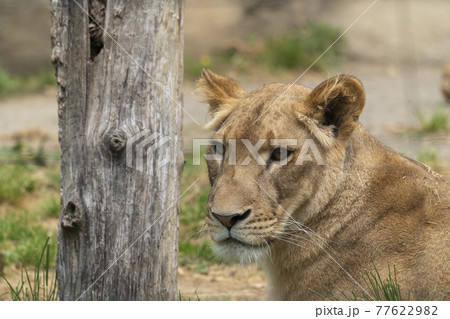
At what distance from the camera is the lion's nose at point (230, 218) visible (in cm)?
403

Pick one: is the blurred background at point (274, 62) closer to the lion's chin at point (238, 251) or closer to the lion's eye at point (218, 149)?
the lion's eye at point (218, 149)

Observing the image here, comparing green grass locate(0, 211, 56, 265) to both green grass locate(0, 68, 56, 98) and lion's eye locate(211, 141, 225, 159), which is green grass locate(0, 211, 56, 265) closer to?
lion's eye locate(211, 141, 225, 159)

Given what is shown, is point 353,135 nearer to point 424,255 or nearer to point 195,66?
point 424,255

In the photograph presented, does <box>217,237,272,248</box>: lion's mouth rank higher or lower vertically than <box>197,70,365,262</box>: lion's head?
lower

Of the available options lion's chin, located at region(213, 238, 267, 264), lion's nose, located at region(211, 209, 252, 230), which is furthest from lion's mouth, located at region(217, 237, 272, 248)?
lion's nose, located at region(211, 209, 252, 230)

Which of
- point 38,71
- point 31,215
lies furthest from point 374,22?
point 31,215

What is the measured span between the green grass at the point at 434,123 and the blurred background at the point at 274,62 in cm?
2

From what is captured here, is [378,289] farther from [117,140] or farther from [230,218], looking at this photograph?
[117,140]

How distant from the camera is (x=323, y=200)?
4348 millimetres

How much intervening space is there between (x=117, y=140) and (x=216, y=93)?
3.79ft

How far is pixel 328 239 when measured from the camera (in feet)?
14.4

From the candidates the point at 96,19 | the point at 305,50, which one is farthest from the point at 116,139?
the point at 305,50

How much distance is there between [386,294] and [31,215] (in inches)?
173

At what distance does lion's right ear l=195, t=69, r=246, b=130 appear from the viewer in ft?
15.7
